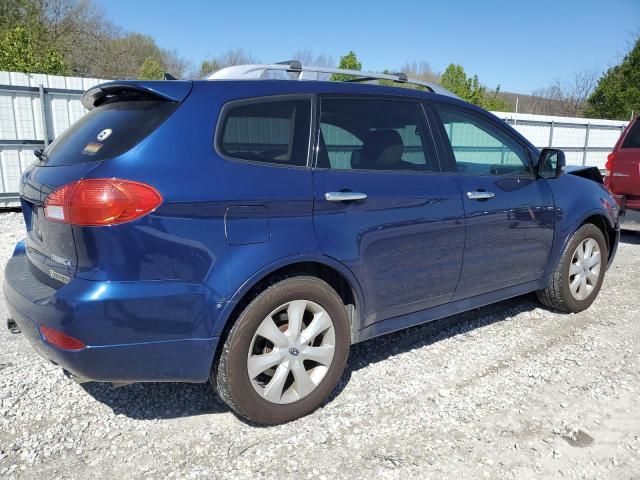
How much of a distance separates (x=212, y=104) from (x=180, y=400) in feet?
5.60

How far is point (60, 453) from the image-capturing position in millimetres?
2543

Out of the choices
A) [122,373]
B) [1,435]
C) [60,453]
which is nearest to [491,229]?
[122,373]

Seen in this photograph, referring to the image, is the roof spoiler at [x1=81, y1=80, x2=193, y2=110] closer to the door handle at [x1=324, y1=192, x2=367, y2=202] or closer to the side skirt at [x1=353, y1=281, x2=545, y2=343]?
the door handle at [x1=324, y1=192, x2=367, y2=202]

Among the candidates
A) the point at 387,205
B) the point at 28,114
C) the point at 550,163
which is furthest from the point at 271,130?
the point at 28,114

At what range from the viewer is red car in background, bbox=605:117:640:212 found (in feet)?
23.3

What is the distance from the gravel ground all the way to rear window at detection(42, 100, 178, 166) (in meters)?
1.39

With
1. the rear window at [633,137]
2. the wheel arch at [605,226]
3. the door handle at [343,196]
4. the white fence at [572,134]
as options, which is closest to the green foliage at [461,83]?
the white fence at [572,134]

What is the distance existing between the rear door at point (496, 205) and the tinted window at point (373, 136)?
24cm

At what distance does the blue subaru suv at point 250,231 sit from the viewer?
89.5 inches

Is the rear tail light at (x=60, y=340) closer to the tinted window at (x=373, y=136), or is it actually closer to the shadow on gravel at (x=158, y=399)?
the shadow on gravel at (x=158, y=399)

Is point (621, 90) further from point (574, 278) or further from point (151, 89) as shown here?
point (151, 89)

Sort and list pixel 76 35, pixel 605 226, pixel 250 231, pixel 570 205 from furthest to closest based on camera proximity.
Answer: pixel 76 35, pixel 605 226, pixel 570 205, pixel 250 231

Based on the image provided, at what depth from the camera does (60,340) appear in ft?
7.60

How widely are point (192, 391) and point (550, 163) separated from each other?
10.3 ft
